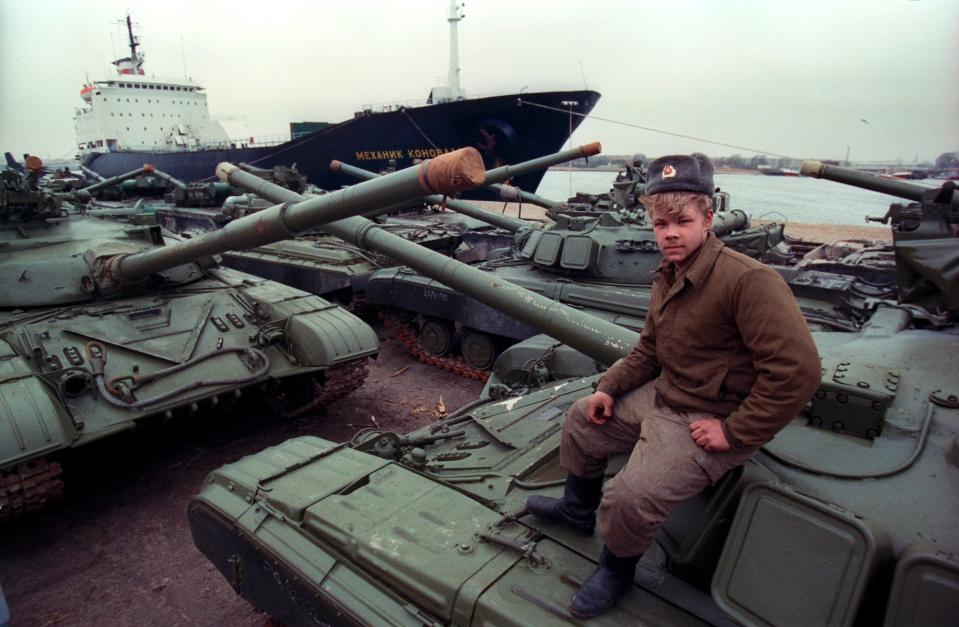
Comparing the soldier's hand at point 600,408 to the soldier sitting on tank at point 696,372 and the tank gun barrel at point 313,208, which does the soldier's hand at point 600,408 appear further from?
the tank gun barrel at point 313,208

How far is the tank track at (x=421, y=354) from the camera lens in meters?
8.71

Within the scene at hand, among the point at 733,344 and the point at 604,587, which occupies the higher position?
the point at 733,344

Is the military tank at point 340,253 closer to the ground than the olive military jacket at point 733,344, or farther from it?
closer to the ground

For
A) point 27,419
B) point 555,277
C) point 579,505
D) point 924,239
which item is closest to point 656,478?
point 579,505

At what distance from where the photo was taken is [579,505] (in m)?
2.71

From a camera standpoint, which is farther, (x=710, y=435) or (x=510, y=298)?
(x=510, y=298)

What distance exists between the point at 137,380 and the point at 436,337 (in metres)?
4.68

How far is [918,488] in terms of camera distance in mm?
2203

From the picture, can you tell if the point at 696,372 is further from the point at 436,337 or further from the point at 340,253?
the point at 340,253

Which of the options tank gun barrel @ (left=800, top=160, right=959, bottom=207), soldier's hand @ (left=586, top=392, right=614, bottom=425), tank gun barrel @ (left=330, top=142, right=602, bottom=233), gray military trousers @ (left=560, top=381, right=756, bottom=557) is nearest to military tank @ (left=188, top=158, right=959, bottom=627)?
gray military trousers @ (left=560, top=381, right=756, bottom=557)

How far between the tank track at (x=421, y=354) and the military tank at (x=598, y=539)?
14.8 feet

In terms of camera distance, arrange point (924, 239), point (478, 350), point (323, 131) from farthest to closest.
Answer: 1. point (323, 131)
2. point (478, 350)
3. point (924, 239)

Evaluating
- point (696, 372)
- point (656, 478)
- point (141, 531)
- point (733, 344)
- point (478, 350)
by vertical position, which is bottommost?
point (141, 531)

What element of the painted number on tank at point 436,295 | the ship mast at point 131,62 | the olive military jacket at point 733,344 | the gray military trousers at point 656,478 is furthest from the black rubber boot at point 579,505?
the ship mast at point 131,62
